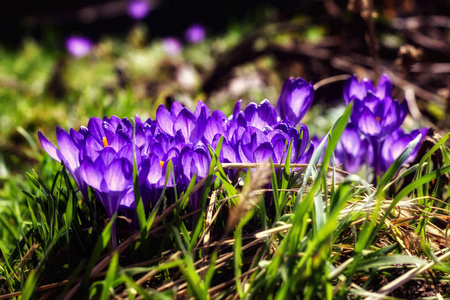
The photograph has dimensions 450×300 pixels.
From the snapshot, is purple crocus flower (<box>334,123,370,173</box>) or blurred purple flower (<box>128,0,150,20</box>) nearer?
purple crocus flower (<box>334,123,370,173</box>)

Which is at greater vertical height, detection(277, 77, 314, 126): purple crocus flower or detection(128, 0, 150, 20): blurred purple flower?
detection(128, 0, 150, 20): blurred purple flower

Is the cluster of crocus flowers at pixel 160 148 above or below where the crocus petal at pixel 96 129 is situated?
below

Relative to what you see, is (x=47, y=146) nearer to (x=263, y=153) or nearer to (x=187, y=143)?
(x=187, y=143)

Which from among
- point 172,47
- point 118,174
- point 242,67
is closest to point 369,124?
point 118,174

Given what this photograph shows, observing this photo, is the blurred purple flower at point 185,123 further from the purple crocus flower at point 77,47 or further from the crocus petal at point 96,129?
the purple crocus flower at point 77,47

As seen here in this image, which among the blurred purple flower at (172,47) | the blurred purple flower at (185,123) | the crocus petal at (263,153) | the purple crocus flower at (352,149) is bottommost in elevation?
the purple crocus flower at (352,149)

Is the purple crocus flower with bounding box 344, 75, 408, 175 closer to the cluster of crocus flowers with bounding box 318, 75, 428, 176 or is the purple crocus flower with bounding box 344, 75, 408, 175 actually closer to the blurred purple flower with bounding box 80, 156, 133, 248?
the cluster of crocus flowers with bounding box 318, 75, 428, 176

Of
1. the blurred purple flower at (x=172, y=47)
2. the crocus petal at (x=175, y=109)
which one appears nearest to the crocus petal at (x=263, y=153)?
the crocus petal at (x=175, y=109)

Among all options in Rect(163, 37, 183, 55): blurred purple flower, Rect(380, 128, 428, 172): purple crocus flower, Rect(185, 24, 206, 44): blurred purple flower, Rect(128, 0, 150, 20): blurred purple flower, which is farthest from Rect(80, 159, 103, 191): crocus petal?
Rect(128, 0, 150, 20): blurred purple flower
